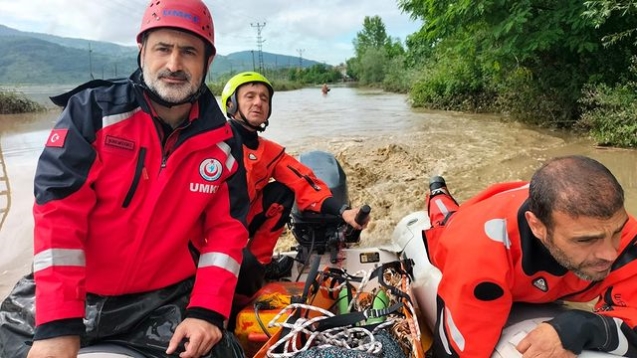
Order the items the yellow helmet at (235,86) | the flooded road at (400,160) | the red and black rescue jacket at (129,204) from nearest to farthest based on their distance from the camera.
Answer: the red and black rescue jacket at (129,204) → the yellow helmet at (235,86) → the flooded road at (400,160)

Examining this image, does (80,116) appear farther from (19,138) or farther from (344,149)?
(19,138)

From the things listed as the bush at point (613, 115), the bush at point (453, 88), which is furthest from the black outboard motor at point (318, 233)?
the bush at point (453, 88)

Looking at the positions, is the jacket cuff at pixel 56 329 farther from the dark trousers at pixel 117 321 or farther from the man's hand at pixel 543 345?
the man's hand at pixel 543 345

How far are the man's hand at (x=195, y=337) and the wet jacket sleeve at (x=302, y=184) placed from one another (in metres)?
1.37

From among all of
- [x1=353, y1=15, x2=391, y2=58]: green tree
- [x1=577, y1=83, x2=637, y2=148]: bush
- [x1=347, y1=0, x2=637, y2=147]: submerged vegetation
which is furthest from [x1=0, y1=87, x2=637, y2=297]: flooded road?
[x1=353, y1=15, x2=391, y2=58]: green tree

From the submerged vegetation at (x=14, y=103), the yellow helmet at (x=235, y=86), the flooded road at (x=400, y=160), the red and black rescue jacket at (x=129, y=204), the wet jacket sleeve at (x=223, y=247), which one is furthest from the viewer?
the submerged vegetation at (x=14, y=103)

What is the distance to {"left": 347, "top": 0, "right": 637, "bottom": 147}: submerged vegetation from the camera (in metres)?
8.17

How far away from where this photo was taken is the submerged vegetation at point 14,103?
2036cm

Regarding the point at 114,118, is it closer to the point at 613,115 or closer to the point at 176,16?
the point at 176,16

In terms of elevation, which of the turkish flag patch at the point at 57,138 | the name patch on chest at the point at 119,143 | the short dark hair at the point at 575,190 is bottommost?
the short dark hair at the point at 575,190

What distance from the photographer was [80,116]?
1.65 meters

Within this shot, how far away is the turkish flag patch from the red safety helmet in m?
0.49

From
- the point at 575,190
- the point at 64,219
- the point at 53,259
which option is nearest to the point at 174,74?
the point at 64,219

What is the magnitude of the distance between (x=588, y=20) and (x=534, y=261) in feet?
25.6
